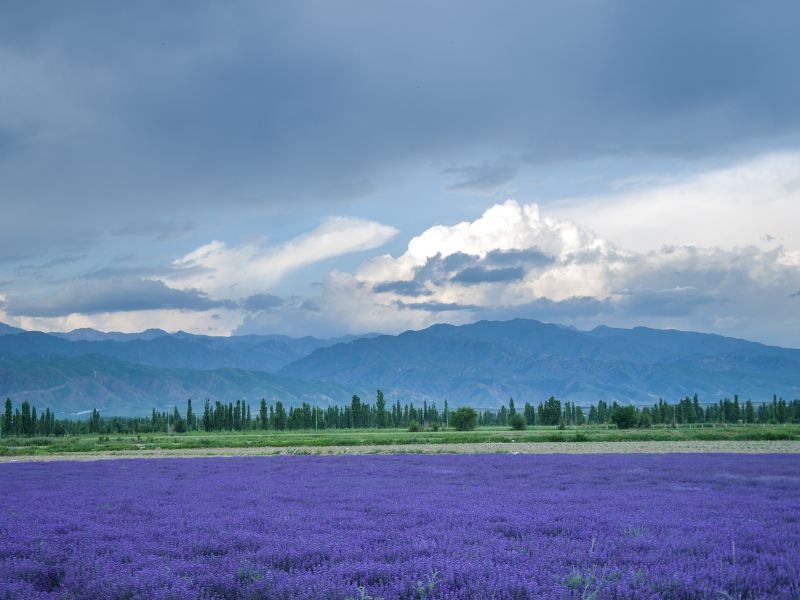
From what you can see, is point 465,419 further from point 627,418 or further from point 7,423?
point 7,423

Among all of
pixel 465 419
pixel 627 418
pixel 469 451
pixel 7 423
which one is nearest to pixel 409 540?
pixel 469 451

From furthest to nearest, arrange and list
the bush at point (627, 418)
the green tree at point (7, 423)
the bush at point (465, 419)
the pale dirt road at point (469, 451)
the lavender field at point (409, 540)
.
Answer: the green tree at point (7, 423) → the bush at point (465, 419) → the bush at point (627, 418) → the pale dirt road at point (469, 451) → the lavender field at point (409, 540)

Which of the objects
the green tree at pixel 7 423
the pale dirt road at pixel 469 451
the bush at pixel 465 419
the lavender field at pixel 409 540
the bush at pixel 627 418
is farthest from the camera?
the green tree at pixel 7 423

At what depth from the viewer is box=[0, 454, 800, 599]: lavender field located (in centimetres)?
959

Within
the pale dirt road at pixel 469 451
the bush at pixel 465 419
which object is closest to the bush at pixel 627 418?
the bush at pixel 465 419

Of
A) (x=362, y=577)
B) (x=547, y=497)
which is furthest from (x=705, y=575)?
(x=547, y=497)

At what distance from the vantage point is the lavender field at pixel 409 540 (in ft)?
31.5

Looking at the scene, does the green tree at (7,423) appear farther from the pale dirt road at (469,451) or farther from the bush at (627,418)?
the bush at (627,418)

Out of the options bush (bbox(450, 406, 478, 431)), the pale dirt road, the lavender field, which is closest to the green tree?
bush (bbox(450, 406, 478, 431))

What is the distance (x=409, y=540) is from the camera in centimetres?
1312

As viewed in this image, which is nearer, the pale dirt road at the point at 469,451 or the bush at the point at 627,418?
the pale dirt road at the point at 469,451

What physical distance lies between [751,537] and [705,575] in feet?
14.1

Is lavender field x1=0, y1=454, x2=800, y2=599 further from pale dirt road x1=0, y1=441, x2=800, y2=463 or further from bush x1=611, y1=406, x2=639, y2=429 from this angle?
bush x1=611, y1=406, x2=639, y2=429

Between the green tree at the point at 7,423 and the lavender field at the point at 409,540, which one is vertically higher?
the lavender field at the point at 409,540
